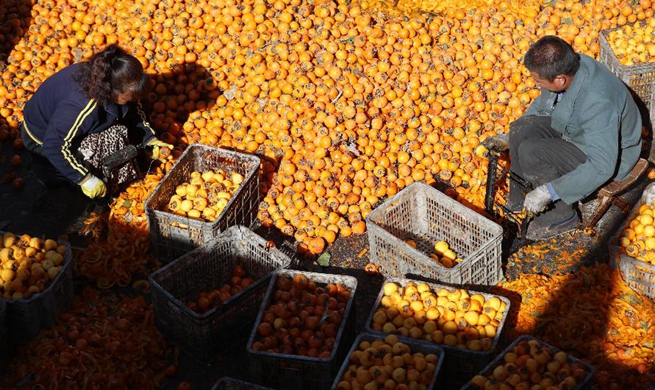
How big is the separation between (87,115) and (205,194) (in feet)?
4.34

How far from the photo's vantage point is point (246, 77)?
867 cm

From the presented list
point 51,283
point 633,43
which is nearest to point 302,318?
point 51,283

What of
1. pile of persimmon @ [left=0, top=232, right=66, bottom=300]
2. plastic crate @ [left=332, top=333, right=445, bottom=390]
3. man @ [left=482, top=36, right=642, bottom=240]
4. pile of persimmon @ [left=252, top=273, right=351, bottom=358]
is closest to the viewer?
plastic crate @ [left=332, top=333, right=445, bottom=390]

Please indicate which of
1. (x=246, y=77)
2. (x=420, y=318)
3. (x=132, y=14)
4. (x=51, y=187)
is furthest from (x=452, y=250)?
(x=132, y=14)

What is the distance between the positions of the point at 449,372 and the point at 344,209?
227 centimetres

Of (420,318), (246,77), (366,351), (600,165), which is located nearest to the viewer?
(366,351)

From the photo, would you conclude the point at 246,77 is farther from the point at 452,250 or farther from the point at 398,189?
the point at 452,250

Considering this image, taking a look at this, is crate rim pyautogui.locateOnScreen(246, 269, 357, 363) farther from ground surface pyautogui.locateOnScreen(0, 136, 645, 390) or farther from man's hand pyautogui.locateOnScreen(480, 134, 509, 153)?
man's hand pyautogui.locateOnScreen(480, 134, 509, 153)

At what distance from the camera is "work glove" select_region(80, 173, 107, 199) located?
7359 mm

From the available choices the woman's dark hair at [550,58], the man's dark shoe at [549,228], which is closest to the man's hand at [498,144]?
the man's dark shoe at [549,228]

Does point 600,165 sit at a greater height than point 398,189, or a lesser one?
greater

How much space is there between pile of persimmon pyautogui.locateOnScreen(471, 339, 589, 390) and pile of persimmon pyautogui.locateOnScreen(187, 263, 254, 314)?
229cm

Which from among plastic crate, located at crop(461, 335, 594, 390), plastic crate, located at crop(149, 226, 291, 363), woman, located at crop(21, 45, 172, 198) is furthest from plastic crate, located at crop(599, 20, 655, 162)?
woman, located at crop(21, 45, 172, 198)

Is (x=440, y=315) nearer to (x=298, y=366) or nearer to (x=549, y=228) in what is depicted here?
(x=298, y=366)
